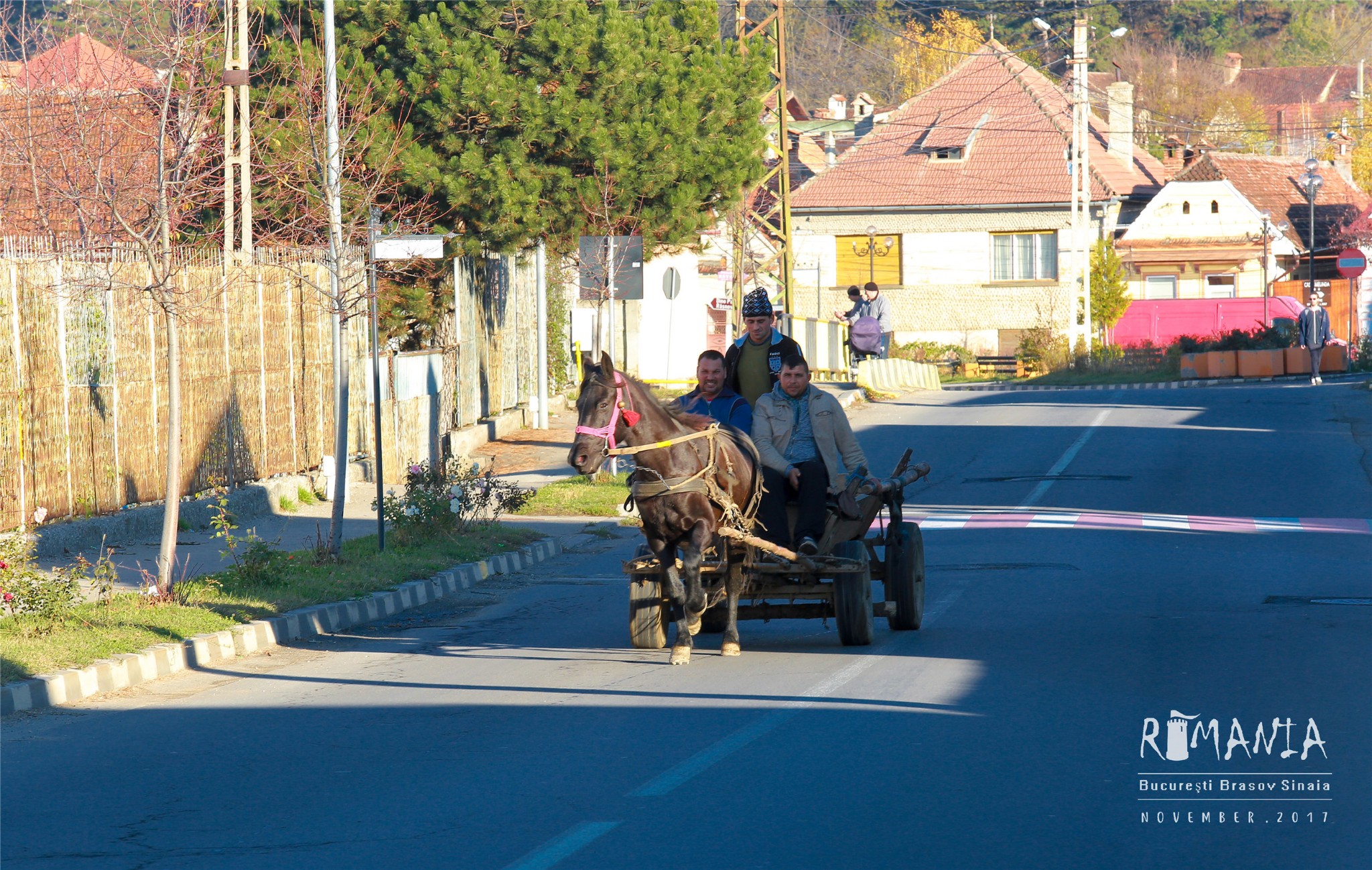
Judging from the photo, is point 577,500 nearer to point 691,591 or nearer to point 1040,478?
point 1040,478

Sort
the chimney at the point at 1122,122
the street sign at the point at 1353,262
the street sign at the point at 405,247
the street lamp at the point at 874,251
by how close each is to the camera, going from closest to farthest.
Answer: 1. the street sign at the point at 405,247
2. the street sign at the point at 1353,262
3. the street lamp at the point at 874,251
4. the chimney at the point at 1122,122

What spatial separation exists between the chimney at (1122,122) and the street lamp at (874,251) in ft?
39.7

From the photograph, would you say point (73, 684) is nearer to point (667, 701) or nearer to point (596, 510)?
point (667, 701)

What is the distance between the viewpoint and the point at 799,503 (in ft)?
35.2

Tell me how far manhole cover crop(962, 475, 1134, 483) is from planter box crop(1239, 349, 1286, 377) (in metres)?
24.6

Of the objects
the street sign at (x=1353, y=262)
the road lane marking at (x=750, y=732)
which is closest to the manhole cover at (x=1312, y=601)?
the road lane marking at (x=750, y=732)

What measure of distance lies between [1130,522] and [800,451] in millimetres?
7956

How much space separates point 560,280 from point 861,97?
56634 mm

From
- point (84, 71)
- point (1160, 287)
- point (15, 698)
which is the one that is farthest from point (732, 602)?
point (1160, 287)

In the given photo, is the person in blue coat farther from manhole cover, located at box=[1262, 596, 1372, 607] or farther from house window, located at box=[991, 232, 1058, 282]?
manhole cover, located at box=[1262, 596, 1372, 607]

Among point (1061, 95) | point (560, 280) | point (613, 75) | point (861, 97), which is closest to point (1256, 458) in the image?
point (613, 75)

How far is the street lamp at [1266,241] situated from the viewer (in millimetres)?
59125

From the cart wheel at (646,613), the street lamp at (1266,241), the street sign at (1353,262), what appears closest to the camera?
the cart wheel at (646,613)

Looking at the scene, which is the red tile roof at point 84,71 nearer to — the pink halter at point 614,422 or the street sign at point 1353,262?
the pink halter at point 614,422
